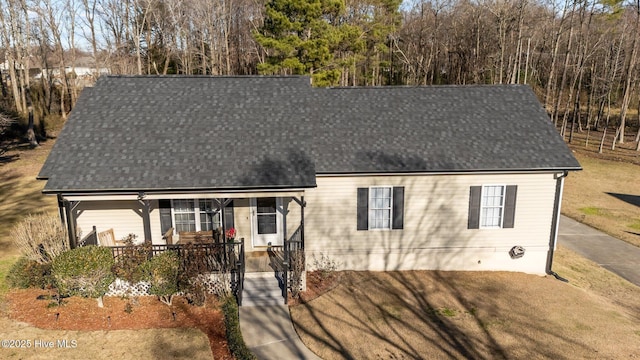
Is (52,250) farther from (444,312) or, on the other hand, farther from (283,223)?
(444,312)

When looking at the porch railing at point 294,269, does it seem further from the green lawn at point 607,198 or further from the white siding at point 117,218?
the green lawn at point 607,198

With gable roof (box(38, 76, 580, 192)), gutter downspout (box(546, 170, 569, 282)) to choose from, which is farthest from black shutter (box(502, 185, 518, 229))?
gutter downspout (box(546, 170, 569, 282))

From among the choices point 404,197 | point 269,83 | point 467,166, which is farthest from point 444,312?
point 269,83

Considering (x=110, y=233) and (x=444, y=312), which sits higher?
(x=110, y=233)

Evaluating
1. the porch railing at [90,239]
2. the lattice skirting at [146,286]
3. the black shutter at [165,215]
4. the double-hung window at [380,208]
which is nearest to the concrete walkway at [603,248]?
the double-hung window at [380,208]

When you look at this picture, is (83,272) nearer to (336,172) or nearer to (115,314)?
(115,314)

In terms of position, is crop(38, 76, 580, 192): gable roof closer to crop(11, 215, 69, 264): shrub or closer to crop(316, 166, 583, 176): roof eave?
crop(316, 166, 583, 176): roof eave

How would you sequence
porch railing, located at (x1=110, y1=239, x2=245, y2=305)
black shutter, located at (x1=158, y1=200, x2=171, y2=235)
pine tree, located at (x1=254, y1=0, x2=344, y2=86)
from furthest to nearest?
pine tree, located at (x1=254, y1=0, x2=344, y2=86)
black shutter, located at (x1=158, y1=200, x2=171, y2=235)
porch railing, located at (x1=110, y1=239, x2=245, y2=305)
